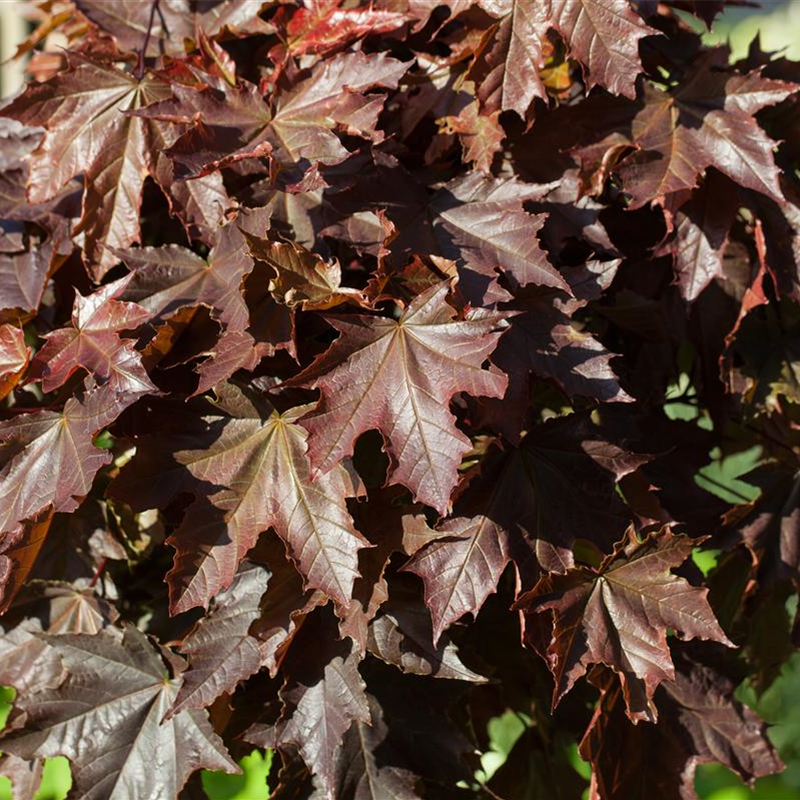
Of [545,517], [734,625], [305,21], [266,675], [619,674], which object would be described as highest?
[305,21]

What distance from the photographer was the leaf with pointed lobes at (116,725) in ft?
4.40

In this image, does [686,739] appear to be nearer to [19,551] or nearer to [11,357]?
[19,551]

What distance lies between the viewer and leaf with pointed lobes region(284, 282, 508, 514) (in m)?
1.09

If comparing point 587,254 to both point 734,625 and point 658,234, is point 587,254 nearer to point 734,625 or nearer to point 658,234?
point 658,234

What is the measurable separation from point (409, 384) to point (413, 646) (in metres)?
0.36

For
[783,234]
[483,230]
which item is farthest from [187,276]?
[783,234]

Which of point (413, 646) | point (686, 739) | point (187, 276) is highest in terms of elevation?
point (187, 276)

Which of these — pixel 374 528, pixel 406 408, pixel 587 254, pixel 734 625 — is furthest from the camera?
pixel 734 625

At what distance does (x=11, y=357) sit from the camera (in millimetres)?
1268

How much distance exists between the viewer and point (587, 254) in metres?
1.48

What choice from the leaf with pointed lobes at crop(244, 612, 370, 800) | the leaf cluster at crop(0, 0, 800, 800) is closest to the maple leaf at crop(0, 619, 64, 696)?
the leaf cluster at crop(0, 0, 800, 800)

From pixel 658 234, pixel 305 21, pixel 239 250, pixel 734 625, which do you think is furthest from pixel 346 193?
pixel 734 625

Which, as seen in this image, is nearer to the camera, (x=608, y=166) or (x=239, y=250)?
(x=239, y=250)

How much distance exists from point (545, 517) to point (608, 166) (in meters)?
0.49
